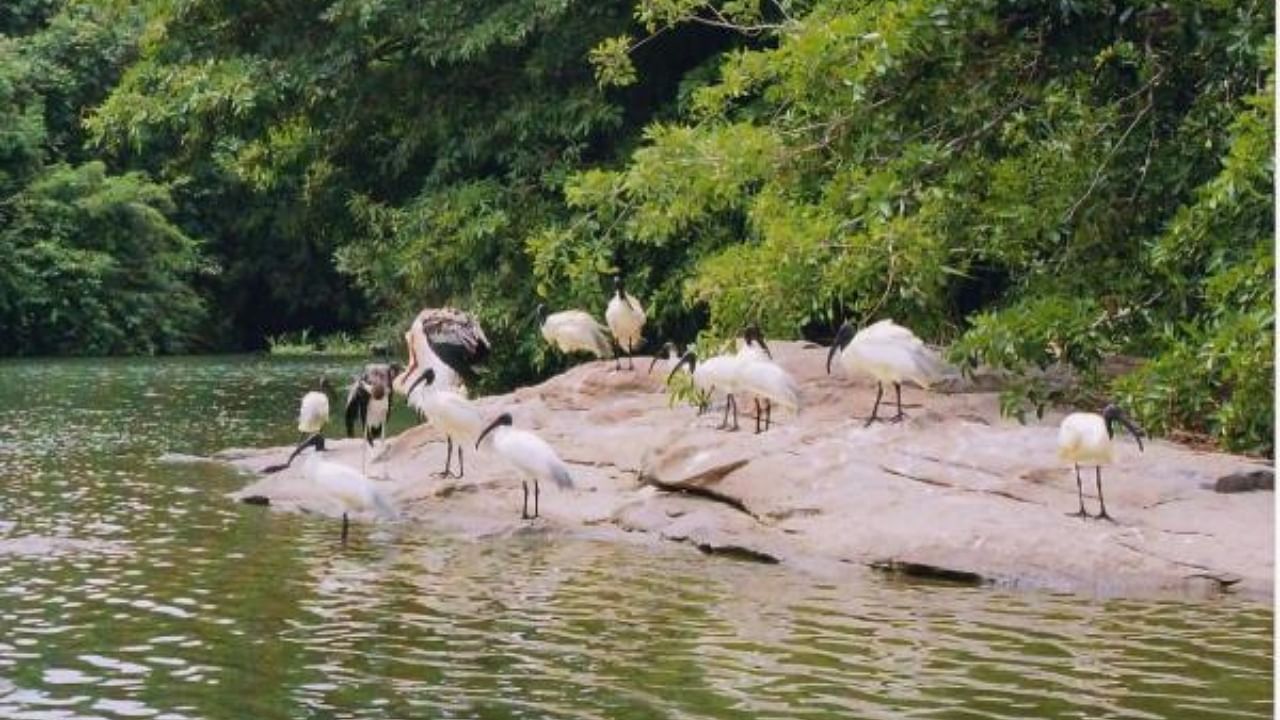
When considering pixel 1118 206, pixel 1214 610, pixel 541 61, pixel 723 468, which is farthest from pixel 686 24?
pixel 1214 610

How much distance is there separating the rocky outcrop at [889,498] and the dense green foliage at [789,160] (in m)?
0.66

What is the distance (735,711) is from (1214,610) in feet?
10.9

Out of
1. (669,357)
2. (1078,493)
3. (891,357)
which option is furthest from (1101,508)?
(669,357)

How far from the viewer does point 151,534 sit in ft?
41.9

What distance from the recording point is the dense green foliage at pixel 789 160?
43.7 ft

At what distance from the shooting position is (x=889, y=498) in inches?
472

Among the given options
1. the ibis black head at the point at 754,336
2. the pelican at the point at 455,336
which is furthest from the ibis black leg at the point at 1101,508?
the pelican at the point at 455,336

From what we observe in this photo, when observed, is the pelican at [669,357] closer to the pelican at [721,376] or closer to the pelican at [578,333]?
the pelican at [578,333]

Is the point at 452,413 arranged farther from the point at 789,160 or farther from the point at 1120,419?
the point at 1120,419

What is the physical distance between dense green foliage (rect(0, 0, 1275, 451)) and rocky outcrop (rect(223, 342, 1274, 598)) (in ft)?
2.16

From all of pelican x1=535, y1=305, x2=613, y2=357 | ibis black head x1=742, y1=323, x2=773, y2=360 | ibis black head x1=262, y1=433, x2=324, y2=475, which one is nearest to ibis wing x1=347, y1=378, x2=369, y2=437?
ibis black head x1=262, y1=433, x2=324, y2=475

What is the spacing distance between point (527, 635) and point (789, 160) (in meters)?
6.47

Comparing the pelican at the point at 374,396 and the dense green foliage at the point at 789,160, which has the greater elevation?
the dense green foliage at the point at 789,160

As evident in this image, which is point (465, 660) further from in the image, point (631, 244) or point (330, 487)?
point (631, 244)
